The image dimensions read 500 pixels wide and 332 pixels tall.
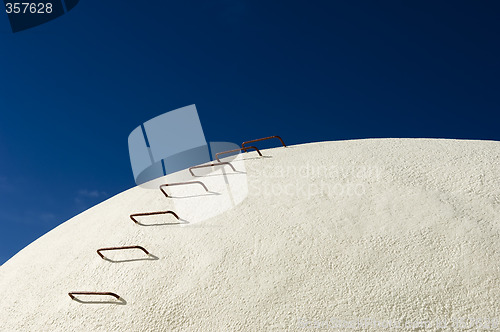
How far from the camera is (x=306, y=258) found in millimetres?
5707

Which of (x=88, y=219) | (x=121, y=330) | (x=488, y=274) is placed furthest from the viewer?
(x=88, y=219)

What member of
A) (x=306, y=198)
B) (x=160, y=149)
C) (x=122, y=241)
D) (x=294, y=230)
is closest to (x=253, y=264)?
(x=294, y=230)

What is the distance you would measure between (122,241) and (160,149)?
88.4 inches

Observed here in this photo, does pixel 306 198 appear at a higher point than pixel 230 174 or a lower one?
lower

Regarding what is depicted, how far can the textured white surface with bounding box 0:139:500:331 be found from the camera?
499 centimetres

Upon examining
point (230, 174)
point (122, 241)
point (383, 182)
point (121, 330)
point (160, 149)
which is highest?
point (160, 149)

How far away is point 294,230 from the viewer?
20.8 ft

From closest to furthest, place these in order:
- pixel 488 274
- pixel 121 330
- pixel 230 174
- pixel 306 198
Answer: pixel 488 274 < pixel 121 330 < pixel 306 198 < pixel 230 174

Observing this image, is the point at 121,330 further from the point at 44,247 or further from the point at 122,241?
the point at 44,247

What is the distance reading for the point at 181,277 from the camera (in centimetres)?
596

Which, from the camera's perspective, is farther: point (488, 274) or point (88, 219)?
point (88, 219)

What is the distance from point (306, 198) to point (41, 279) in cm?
479

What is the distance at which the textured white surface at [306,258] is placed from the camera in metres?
4.99

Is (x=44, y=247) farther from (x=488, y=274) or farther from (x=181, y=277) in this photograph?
(x=488, y=274)
